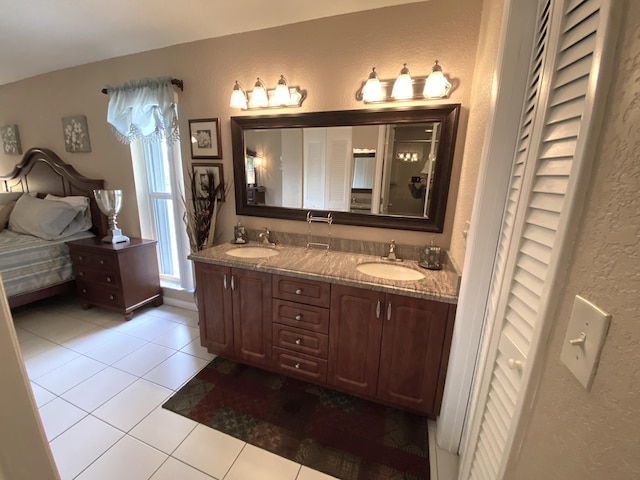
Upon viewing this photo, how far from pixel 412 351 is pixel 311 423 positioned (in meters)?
0.73

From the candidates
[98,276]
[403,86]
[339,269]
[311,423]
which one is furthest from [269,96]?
[98,276]

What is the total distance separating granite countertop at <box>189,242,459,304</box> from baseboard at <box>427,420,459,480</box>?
2.68 feet

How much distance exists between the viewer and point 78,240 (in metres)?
2.66

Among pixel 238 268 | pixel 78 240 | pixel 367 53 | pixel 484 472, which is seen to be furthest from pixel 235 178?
pixel 484 472

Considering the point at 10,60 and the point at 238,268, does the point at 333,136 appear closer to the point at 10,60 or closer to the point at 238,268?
the point at 238,268

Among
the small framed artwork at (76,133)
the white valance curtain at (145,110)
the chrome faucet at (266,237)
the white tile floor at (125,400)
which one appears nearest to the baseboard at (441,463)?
the white tile floor at (125,400)

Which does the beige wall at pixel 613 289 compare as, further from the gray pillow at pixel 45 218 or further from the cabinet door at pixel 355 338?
the gray pillow at pixel 45 218

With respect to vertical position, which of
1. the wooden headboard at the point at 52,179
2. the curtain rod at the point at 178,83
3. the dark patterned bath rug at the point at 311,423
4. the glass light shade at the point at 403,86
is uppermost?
the curtain rod at the point at 178,83

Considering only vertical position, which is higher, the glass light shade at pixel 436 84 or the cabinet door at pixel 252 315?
the glass light shade at pixel 436 84

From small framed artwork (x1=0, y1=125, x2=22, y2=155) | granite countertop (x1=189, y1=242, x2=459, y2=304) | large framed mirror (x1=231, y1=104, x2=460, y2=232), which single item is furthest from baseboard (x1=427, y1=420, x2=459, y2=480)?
small framed artwork (x1=0, y1=125, x2=22, y2=155)

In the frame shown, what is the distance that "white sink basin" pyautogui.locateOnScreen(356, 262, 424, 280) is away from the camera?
1.71 m

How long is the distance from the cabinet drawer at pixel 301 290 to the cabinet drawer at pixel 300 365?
392 mm

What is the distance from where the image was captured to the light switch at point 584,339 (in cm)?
40

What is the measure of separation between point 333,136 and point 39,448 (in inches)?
75.0
